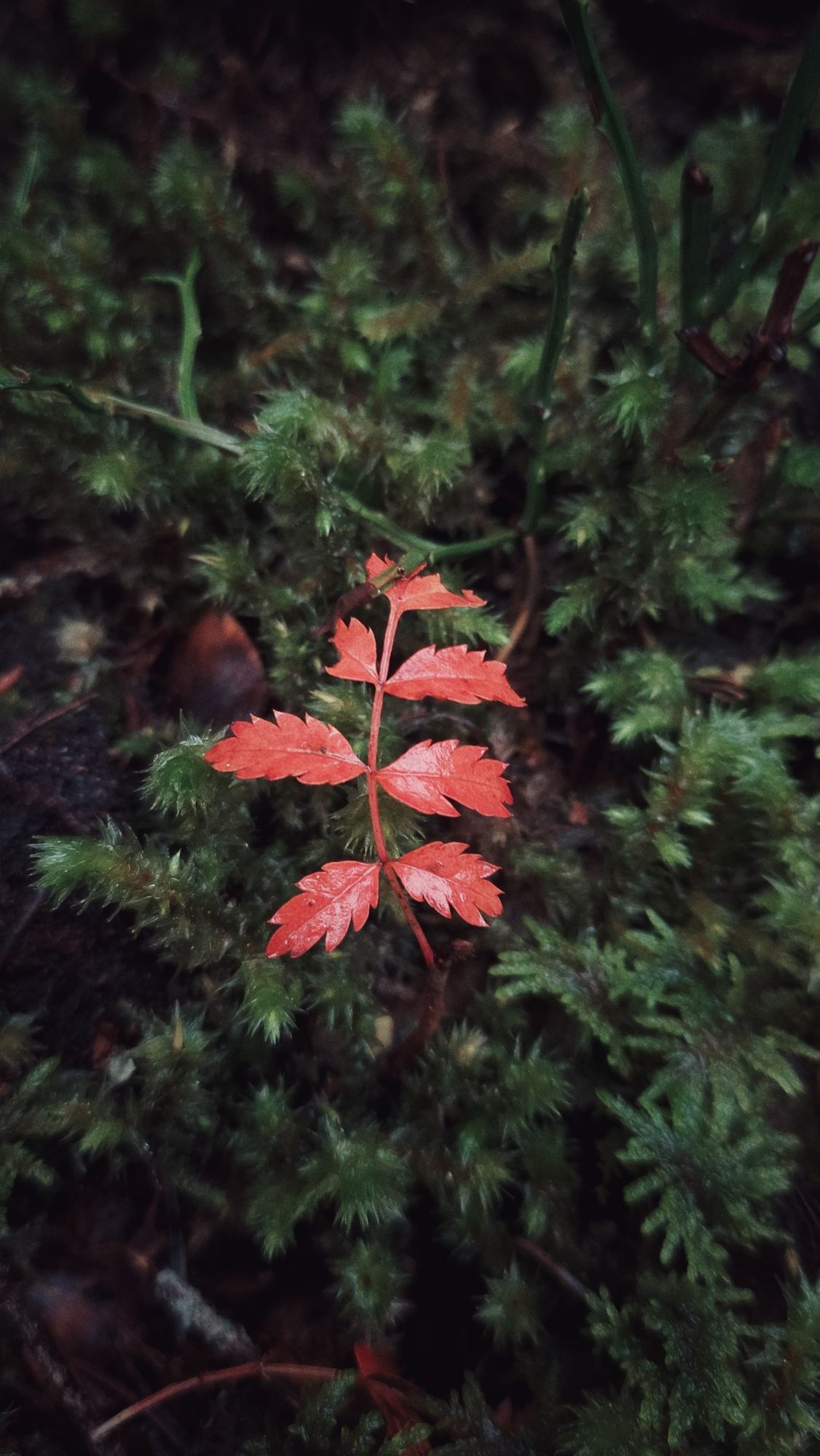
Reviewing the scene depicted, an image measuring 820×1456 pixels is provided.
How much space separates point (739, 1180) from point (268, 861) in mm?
1011

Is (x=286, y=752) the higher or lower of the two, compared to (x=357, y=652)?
lower

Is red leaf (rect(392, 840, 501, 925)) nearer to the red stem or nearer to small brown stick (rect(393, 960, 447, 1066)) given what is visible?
the red stem

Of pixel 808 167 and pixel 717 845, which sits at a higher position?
pixel 808 167

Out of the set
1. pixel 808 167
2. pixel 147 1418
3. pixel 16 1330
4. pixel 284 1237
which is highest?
pixel 808 167

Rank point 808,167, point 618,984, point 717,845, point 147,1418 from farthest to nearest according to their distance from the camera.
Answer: point 808,167 → point 717,845 → point 618,984 → point 147,1418

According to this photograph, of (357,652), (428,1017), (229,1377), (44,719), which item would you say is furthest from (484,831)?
(229,1377)

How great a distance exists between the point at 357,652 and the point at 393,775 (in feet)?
0.70

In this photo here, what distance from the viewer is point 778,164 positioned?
1306 millimetres

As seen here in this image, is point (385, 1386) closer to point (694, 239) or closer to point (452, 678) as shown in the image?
point (452, 678)

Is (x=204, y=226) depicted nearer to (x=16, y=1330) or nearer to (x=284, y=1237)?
(x=284, y=1237)

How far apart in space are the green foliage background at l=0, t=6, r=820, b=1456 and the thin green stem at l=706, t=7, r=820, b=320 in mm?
175

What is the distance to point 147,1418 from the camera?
1.33 m

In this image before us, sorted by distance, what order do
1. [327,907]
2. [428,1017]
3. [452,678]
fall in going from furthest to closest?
[428,1017] → [452,678] → [327,907]

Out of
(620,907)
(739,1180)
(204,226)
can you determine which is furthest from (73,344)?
(739,1180)
